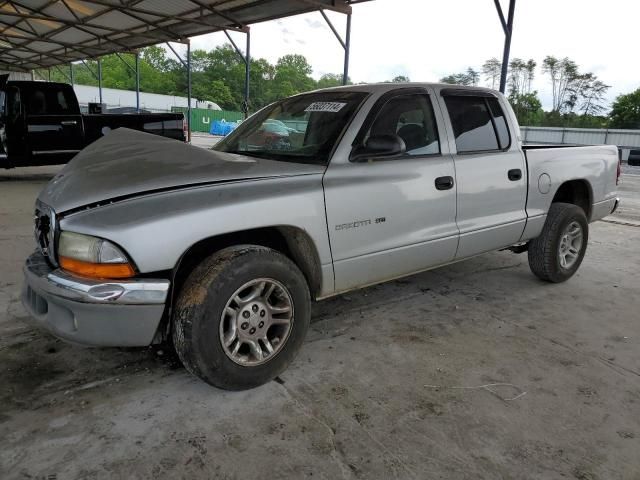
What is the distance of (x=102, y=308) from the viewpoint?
2254 mm

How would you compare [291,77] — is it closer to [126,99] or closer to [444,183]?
[126,99]

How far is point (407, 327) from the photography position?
3604mm

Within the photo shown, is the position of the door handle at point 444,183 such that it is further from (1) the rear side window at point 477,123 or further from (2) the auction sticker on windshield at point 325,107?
(2) the auction sticker on windshield at point 325,107

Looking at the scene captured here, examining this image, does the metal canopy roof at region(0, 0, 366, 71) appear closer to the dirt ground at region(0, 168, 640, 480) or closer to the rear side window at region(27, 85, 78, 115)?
the rear side window at region(27, 85, 78, 115)

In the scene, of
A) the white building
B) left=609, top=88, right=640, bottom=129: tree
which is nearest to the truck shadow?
the white building

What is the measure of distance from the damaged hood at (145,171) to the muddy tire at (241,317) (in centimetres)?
43

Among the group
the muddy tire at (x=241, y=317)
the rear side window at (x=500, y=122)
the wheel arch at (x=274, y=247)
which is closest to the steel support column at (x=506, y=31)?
the rear side window at (x=500, y=122)

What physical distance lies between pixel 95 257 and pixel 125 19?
678 inches

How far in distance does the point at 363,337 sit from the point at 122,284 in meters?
1.76

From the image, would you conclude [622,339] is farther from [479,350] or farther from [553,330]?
[479,350]

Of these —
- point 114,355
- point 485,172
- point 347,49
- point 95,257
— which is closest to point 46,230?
point 95,257

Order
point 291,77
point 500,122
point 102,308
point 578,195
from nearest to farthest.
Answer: point 102,308
point 500,122
point 578,195
point 291,77

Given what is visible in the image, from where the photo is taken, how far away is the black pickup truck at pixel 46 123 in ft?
31.2

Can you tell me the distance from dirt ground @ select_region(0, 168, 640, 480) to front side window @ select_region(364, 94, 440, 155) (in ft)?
4.36
